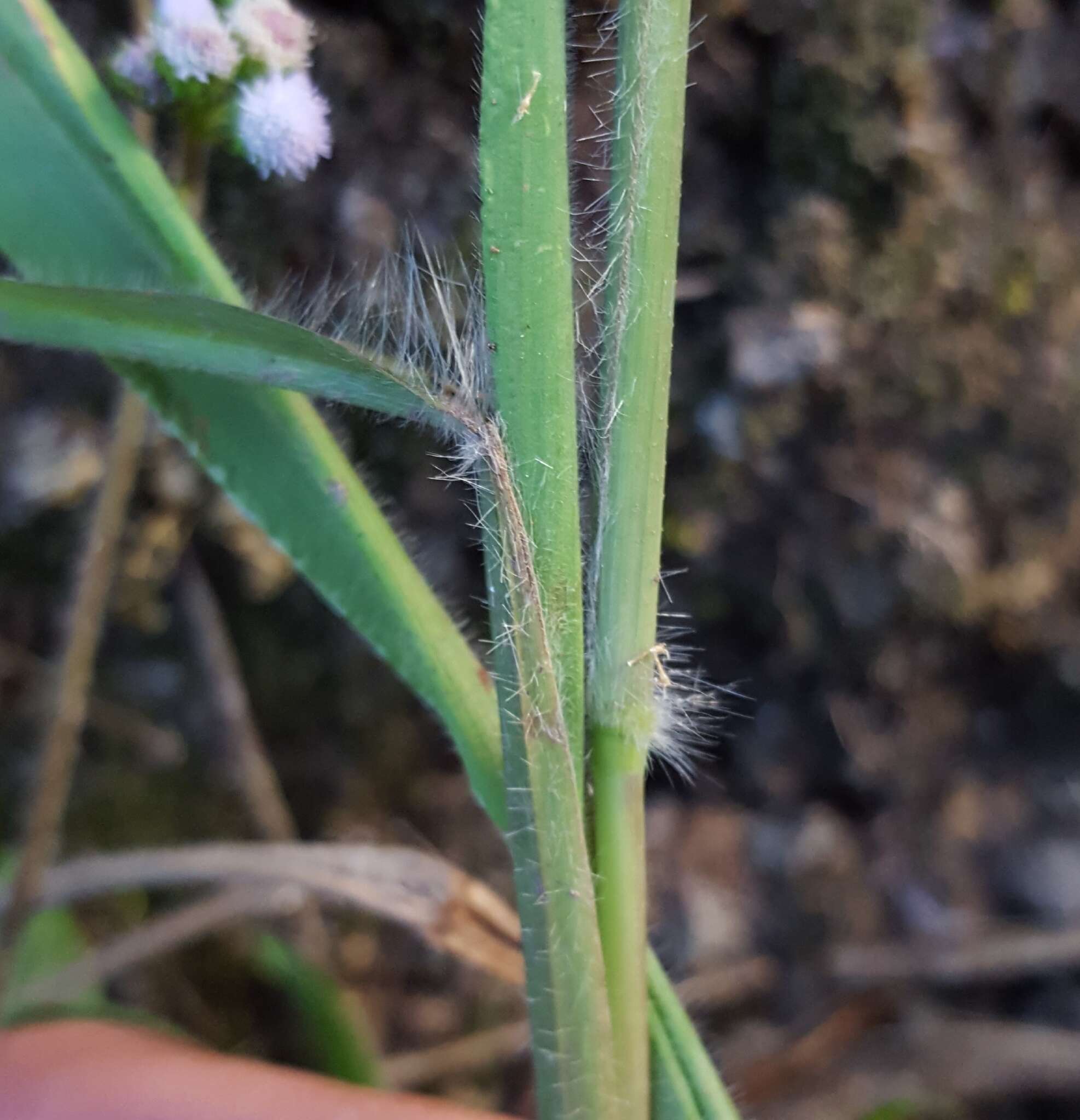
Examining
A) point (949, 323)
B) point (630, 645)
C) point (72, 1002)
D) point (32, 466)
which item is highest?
point (949, 323)

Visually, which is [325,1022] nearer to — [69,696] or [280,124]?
[69,696]

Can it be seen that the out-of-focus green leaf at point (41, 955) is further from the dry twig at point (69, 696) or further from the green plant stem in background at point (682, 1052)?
the green plant stem in background at point (682, 1052)

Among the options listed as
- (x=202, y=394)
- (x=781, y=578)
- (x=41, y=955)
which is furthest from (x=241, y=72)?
(x=41, y=955)

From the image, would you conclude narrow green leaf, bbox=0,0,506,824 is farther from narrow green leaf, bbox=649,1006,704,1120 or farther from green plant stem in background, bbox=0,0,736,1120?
narrow green leaf, bbox=649,1006,704,1120

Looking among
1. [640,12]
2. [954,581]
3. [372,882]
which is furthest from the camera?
[954,581]

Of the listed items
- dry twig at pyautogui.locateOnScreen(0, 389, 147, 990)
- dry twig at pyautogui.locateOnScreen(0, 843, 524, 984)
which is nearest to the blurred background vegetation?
dry twig at pyautogui.locateOnScreen(0, 389, 147, 990)

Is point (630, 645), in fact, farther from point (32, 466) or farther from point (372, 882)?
point (32, 466)

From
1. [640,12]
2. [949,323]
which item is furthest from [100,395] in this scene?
[949,323]
